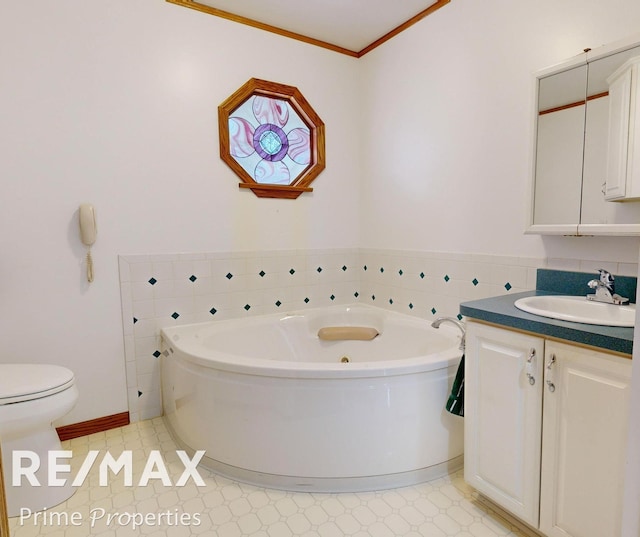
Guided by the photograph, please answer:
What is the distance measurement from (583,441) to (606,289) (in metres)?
0.67

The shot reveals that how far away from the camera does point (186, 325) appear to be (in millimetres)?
2496

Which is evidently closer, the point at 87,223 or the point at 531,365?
the point at 531,365

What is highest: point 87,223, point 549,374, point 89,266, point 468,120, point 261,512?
point 468,120

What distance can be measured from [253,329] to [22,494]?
1.34 m

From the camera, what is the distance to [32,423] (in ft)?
5.33

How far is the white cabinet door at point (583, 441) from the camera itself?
1.16 m

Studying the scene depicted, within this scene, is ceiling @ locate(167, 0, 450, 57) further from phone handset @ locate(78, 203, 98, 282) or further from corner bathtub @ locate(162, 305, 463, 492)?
corner bathtub @ locate(162, 305, 463, 492)

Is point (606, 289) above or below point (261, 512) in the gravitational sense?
above

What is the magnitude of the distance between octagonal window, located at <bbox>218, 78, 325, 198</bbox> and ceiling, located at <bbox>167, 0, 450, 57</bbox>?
0.38 metres

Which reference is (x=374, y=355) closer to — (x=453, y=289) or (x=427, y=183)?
(x=453, y=289)

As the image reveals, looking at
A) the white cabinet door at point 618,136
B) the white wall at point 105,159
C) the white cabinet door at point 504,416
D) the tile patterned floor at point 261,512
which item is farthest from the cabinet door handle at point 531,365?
the white wall at point 105,159

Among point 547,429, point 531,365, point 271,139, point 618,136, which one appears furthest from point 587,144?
point 271,139

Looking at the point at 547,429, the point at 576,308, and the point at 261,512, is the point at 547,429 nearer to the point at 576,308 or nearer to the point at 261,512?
the point at 576,308

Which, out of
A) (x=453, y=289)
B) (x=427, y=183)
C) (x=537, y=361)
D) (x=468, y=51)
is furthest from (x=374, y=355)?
(x=468, y=51)
